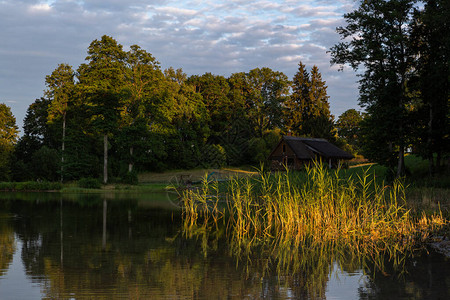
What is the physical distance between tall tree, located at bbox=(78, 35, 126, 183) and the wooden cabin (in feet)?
71.2

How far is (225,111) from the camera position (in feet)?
220

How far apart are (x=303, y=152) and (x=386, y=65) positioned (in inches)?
1024

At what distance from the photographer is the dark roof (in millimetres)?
54312

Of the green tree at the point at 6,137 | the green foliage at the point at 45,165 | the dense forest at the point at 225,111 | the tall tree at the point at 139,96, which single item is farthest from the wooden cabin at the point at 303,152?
the green tree at the point at 6,137

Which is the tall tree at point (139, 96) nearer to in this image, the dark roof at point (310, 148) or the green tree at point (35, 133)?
the green tree at point (35, 133)

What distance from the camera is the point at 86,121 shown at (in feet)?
150

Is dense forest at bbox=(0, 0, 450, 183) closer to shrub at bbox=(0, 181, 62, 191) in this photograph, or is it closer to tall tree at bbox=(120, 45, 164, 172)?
tall tree at bbox=(120, 45, 164, 172)

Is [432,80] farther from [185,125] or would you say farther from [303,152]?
[185,125]

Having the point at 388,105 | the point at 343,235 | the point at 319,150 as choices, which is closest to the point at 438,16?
the point at 388,105

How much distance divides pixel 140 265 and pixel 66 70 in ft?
140

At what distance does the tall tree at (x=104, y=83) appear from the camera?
41.7 m

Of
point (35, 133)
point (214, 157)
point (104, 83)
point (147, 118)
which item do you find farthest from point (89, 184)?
point (214, 157)

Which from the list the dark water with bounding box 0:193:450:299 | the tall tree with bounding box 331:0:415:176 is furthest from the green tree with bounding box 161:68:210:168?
the dark water with bounding box 0:193:450:299

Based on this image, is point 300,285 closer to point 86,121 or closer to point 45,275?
point 45,275
